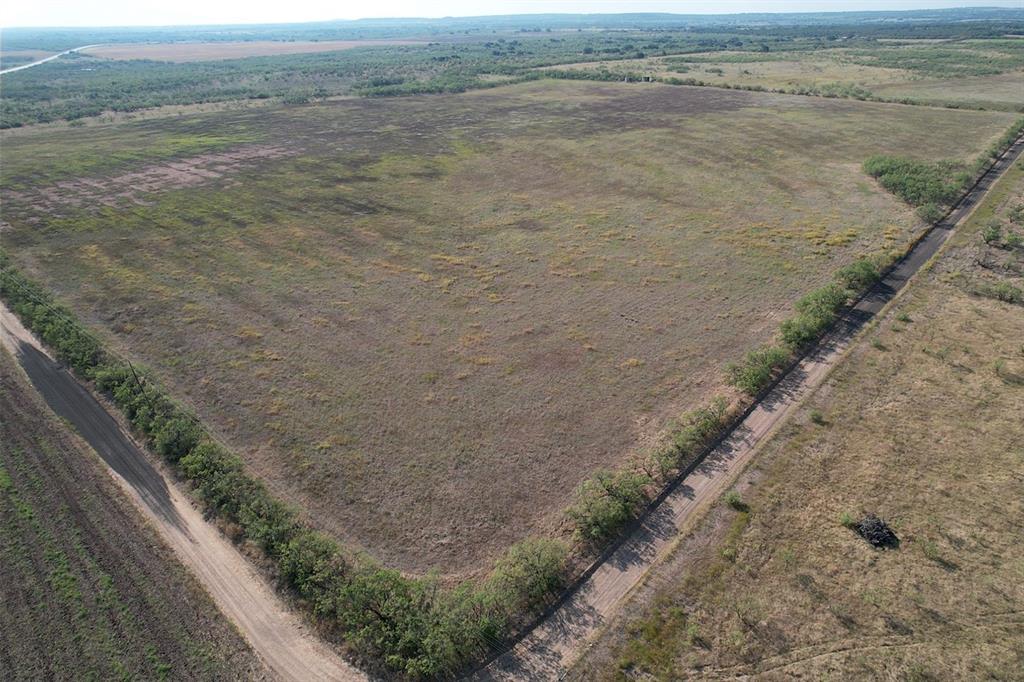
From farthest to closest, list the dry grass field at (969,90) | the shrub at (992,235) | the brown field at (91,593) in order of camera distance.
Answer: the dry grass field at (969,90) → the shrub at (992,235) → the brown field at (91,593)

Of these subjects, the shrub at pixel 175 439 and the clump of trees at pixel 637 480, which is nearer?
the clump of trees at pixel 637 480

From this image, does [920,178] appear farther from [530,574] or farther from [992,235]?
[530,574]

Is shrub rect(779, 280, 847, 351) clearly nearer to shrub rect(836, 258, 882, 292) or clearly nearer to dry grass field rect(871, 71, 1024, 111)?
shrub rect(836, 258, 882, 292)

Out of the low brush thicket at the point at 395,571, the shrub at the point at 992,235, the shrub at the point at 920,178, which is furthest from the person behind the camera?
the shrub at the point at 920,178

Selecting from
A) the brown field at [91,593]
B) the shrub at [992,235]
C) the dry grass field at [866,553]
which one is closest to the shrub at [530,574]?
the dry grass field at [866,553]

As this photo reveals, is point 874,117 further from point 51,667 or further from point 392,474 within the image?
point 51,667

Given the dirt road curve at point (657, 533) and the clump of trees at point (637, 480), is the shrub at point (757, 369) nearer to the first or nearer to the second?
the dirt road curve at point (657, 533)
